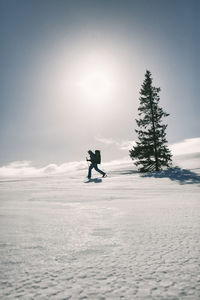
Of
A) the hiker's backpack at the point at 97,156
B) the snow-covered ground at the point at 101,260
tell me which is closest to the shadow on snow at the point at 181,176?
the hiker's backpack at the point at 97,156

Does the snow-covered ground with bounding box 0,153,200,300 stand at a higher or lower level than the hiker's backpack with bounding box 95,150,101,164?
lower

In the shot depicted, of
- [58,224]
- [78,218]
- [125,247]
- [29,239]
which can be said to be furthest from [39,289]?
[78,218]

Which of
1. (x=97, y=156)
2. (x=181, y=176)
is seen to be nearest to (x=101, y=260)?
(x=181, y=176)

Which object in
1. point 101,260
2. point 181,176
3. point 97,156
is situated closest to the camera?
point 101,260

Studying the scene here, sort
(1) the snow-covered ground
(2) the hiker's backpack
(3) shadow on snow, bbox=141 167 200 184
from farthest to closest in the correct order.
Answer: (2) the hiker's backpack → (3) shadow on snow, bbox=141 167 200 184 → (1) the snow-covered ground

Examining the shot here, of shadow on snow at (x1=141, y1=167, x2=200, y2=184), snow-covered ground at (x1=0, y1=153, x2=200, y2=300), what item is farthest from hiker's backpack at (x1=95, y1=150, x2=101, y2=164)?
snow-covered ground at (x1=0, y1=153, x2=200, y2=300)

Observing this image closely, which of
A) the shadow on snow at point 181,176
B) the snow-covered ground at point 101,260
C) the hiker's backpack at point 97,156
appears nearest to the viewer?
the snow-covered ground at point 101,260

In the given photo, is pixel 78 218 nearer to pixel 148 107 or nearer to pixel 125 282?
pixel 125 282

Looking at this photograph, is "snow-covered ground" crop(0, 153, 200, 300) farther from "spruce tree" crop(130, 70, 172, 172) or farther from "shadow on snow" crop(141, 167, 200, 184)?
"spruce tree" crop(130, 70, 172, 172)

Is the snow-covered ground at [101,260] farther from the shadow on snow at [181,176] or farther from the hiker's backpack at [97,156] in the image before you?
the hiker's backpack at [97,156]

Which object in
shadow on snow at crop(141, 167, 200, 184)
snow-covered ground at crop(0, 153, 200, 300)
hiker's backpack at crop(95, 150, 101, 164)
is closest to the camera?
snow-covered ground at crop(0, 153, 200, 300)

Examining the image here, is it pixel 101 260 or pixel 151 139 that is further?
pixel 151 139

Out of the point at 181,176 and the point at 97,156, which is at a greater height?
the point at 97,156

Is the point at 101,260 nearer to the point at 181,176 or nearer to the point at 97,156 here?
the point at 181,176
